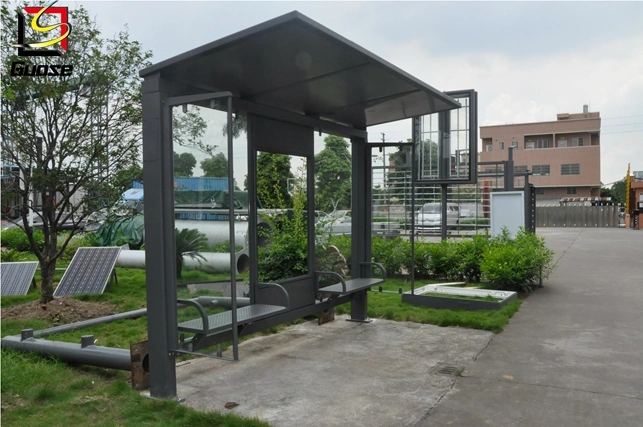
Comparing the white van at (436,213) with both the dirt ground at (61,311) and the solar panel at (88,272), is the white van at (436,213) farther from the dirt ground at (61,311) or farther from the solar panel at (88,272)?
the dirt ground at (61,311)

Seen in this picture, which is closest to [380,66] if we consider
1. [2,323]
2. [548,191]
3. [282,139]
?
[282,139]

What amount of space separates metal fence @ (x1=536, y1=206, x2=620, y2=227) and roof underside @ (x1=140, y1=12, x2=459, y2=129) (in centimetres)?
3069

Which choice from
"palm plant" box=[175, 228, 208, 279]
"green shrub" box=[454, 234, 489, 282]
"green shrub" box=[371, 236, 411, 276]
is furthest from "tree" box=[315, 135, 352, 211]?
"green shrub" box=[454, 234, 489, 282]

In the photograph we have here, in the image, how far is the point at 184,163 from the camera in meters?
4.62

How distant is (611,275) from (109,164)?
10110 millimetres

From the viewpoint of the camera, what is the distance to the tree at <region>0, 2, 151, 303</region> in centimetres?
763

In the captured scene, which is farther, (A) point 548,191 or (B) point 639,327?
(A) point 548,191

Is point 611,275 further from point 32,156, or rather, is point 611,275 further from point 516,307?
point 32,156

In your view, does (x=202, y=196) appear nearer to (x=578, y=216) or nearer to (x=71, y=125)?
(x=71, y=125)

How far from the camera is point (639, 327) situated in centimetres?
708

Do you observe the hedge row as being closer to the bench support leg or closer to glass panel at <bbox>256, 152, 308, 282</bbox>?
the bench support leg

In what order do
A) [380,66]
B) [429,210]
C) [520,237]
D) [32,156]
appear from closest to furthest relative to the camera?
[380,66]
[32,156]
[520,237]
[429,210]

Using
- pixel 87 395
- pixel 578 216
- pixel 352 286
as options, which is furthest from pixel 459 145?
pixel 578 216

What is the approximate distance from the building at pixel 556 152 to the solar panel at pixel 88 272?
4767cm
